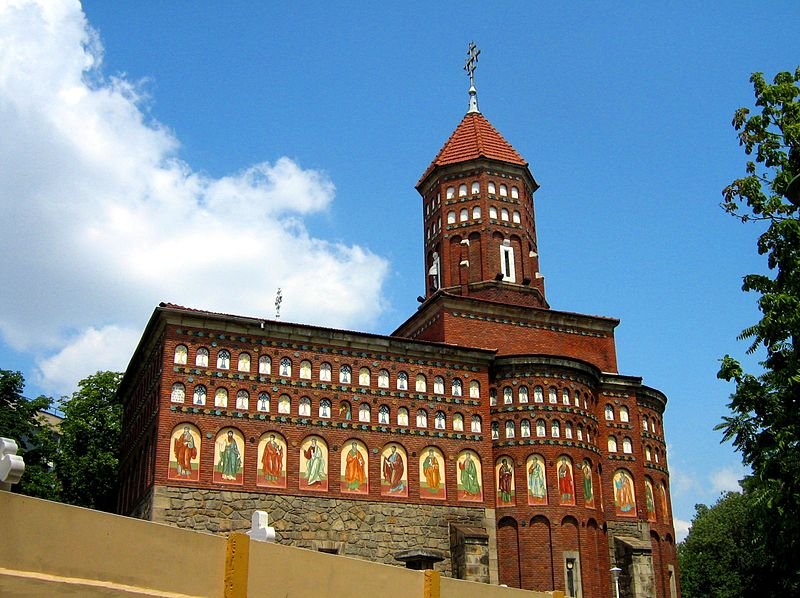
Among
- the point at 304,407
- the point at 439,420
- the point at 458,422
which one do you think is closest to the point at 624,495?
the point at 458,422

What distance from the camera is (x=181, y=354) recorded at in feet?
87.8

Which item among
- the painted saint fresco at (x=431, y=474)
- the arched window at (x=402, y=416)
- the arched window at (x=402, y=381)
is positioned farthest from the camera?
the arched window at (x=402, y=381)

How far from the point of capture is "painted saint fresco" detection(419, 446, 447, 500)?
28484 mm

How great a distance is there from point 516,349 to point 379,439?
6983 mm

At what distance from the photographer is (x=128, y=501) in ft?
97.0

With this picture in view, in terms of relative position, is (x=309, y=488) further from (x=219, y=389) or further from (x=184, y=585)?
(x=184, y=585)

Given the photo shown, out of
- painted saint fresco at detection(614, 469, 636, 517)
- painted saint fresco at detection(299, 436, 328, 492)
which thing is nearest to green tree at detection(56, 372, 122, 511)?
painted saint fresco at detection(299, 436, 328, 492)

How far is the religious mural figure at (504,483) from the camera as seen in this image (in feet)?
A: 95.7

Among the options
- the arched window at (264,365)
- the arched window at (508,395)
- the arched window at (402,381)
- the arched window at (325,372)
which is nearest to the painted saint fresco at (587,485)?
the arched window at (508,395)

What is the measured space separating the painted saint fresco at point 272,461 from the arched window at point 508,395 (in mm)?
7833

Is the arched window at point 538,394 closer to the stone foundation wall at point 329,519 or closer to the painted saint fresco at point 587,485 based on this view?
the painted saint fresco at point 587,485

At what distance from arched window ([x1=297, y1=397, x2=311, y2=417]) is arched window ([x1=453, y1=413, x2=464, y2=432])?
500 centimetres

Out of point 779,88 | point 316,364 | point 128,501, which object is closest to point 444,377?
point 316,364

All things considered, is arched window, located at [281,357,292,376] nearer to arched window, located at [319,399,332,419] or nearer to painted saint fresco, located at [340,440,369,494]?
arched window, located at [319,399,332,419]
